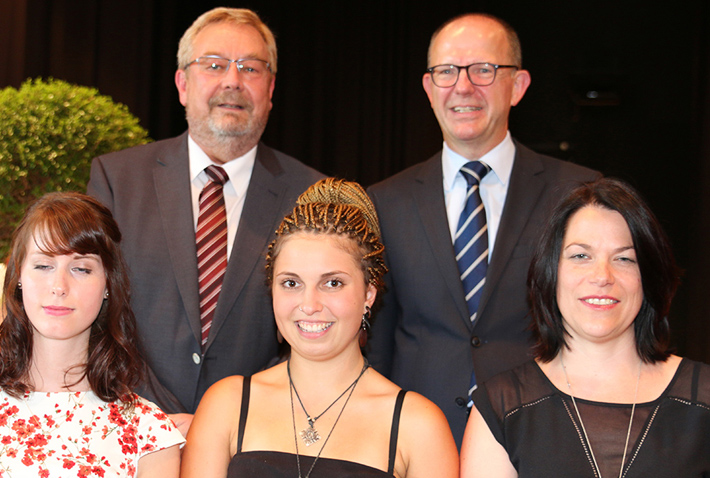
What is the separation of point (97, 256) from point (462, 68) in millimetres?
1548

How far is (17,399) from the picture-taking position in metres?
2.19

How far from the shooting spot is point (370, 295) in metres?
2.38

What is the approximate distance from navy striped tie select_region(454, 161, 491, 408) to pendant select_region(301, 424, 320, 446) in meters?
0.73

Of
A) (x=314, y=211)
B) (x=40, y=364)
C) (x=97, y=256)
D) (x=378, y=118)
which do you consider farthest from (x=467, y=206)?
(x=378, y=118)

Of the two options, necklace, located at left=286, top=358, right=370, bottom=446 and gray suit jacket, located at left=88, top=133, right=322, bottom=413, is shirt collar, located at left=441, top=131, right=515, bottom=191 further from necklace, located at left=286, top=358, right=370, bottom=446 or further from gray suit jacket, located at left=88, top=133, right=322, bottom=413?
necklace, located at left=286, top=358, right=370, bottom=446

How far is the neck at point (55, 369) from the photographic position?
2.24 meters

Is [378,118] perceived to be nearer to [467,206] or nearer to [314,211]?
[467,206]

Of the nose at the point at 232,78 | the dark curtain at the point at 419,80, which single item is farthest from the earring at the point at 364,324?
the dark curtain at the point at 419,80

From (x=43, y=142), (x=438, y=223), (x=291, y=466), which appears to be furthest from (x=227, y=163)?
(x=291, y=466)

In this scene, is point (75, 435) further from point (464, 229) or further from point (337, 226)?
point (464, 229)

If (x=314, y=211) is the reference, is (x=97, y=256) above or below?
below

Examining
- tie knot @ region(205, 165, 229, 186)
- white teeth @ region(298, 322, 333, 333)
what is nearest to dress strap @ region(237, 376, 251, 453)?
white teeth @ region(298, 322, 333, 333)

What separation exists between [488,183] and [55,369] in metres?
1.66

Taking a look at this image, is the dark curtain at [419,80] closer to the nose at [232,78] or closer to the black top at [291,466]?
the nose at [232,78]
